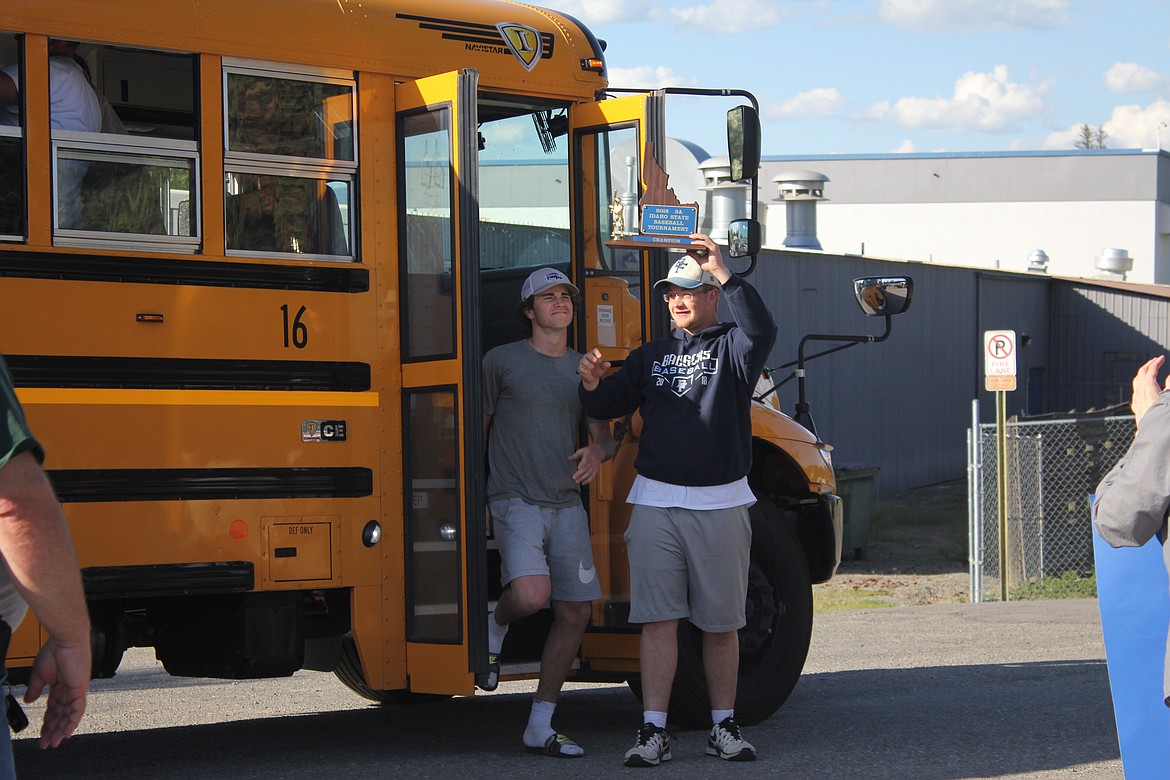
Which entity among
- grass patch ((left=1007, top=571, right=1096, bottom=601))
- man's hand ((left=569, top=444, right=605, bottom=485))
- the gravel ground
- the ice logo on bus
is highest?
the ice logo on bus

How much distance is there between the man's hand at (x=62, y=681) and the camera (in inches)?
106

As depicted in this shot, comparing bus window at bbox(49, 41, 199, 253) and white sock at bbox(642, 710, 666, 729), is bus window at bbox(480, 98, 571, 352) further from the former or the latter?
white sock at bbox(642, 710, 666, 729)

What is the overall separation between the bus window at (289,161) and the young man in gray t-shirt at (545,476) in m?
0.80

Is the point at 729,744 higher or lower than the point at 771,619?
lower

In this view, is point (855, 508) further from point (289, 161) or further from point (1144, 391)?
point (1144, 391)

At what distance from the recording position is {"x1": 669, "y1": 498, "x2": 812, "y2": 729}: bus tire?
21.5 feet

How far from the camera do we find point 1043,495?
1385 centimetres

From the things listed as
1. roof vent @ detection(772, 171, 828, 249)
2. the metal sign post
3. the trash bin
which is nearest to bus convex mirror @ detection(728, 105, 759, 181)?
the metal sign post

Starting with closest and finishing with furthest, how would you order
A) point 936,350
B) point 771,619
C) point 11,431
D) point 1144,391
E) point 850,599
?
1. point 11,431
2. point 1144,391
3. point 771,619
4. point 850,599
5. point 936,350

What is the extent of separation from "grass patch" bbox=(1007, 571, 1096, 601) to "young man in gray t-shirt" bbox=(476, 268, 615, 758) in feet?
28.3

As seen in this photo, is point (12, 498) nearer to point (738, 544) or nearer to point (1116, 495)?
point (1116, 495)

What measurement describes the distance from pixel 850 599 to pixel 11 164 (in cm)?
1083

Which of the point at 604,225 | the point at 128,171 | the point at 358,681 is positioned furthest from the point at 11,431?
the point at 358,681

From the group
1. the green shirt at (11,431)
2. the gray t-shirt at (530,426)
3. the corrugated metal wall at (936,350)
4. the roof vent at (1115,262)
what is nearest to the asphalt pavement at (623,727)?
the gray t-shirt at (530,426)
